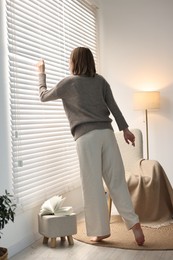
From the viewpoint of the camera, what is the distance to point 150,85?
16.1 feet

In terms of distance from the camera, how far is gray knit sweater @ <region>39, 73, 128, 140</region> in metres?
3.04

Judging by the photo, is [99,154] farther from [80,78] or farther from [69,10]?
[69,10]

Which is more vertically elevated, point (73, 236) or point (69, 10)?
point (69, 10)

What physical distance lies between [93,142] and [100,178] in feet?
0.91

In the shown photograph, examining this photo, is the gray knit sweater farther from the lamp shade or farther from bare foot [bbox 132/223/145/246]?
the lamp shade

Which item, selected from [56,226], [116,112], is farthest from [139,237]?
[116,112]

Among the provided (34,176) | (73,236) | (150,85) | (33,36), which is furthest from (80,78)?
(150,85)

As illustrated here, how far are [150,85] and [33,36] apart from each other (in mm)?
2019

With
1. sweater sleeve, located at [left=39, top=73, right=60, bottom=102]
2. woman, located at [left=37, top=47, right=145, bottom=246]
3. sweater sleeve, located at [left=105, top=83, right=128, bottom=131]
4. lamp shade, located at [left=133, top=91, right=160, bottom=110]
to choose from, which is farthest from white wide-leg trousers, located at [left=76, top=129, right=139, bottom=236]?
lamp shade, located at [left=133, top=91, right=160, bottom=110]

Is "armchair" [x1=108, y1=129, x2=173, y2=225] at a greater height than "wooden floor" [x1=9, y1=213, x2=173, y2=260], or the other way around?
"armchair" [x1=108, y1=129, x2=173, y2=225]

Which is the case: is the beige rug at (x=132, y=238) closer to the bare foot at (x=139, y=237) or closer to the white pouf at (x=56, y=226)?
the bare foot at (x=139, y=237)

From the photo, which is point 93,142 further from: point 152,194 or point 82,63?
point 152,194

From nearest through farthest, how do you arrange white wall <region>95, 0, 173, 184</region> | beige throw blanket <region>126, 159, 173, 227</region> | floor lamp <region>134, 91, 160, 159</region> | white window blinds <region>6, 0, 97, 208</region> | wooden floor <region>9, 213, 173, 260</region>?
wooden floor <region>9, 213, 173, 260</region>
white window blinds <region>6, 0, 97, 208</region>
beige throw blanket <region>126, 159, 173, 227</region>
floor lamp <region>134, 91, 160, 159</region>
white wall <region>95, 0, 173, 184</region>

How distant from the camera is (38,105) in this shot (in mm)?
3365
